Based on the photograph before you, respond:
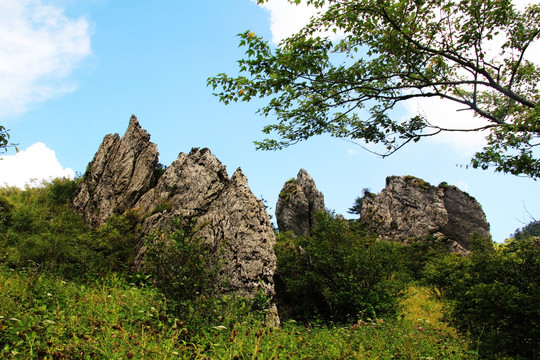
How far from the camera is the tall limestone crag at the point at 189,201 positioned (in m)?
11.0

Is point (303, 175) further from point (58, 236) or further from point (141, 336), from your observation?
point (141, 336)

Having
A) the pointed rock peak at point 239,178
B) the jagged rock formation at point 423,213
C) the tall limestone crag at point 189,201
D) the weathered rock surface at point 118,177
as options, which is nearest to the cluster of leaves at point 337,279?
the tall limestone crag at point 189,201

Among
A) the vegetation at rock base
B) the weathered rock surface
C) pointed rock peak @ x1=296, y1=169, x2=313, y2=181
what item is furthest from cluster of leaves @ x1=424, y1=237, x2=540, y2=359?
pointed rock peak @ x1=296, y1=169, x2=313, y2=181

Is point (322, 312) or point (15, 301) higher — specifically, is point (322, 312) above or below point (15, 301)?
below

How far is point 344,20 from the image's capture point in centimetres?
802

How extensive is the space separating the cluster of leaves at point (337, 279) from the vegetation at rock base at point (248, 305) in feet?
0.15

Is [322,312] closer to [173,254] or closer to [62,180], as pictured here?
[173,254]

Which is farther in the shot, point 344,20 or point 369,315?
point 369,315

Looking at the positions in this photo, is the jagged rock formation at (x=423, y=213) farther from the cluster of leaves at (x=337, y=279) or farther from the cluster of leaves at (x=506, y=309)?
the cluster of leaves at (x=506, y=309)

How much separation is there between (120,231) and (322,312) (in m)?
10.8

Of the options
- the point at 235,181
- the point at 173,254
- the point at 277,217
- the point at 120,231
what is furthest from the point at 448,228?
the point at 173,254

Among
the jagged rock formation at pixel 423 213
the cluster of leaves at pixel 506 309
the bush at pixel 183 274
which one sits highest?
the jagged rock formation at pixel 423 213

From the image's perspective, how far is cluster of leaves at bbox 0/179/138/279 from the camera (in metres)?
11.3

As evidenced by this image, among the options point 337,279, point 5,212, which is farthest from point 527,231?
point 5,212
